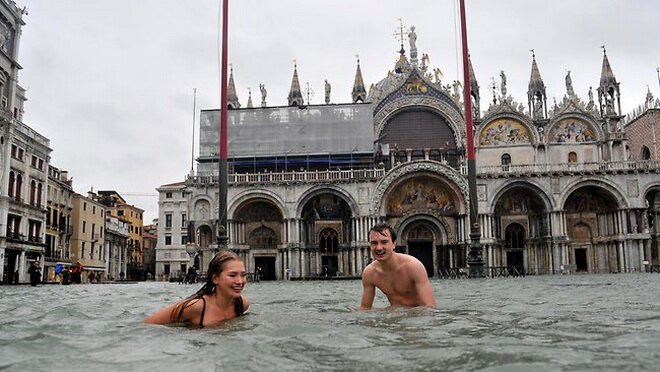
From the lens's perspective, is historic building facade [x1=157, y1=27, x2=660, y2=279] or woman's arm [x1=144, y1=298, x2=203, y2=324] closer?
woman's arm [x1=144, y1=298, x2=203, y2=324]

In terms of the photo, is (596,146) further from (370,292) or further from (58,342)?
(58,342)

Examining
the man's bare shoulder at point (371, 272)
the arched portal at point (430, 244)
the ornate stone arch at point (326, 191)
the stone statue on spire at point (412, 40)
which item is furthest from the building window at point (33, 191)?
the man's bare shoulder at point (371, 272)

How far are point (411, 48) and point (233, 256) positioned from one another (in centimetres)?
4301

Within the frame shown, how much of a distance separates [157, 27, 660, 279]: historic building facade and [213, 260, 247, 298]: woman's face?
32490mm

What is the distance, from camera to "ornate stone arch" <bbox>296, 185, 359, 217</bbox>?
129 feet

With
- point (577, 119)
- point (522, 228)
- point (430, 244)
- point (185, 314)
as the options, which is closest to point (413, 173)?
point (430, 244)

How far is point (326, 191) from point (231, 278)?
34176mm

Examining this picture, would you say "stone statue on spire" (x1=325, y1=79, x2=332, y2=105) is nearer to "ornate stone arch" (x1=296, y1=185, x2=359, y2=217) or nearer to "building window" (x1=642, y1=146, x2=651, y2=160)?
"ornate stone arch" (x1=296, y1=185, x2=359, y2=217)

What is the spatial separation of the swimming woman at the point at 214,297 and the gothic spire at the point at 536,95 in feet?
131

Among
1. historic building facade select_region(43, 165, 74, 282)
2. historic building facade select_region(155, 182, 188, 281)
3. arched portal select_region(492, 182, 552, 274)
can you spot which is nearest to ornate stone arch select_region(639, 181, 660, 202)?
arched portal select_region(492, 182, 552, 274)

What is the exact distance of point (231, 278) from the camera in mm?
5805

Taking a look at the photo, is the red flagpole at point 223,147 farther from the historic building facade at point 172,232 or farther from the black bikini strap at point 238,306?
the historic building facade at point 172,232

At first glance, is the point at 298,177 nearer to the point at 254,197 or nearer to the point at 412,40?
the point at 254,197

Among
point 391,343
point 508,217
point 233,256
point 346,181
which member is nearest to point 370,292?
point 233,256
